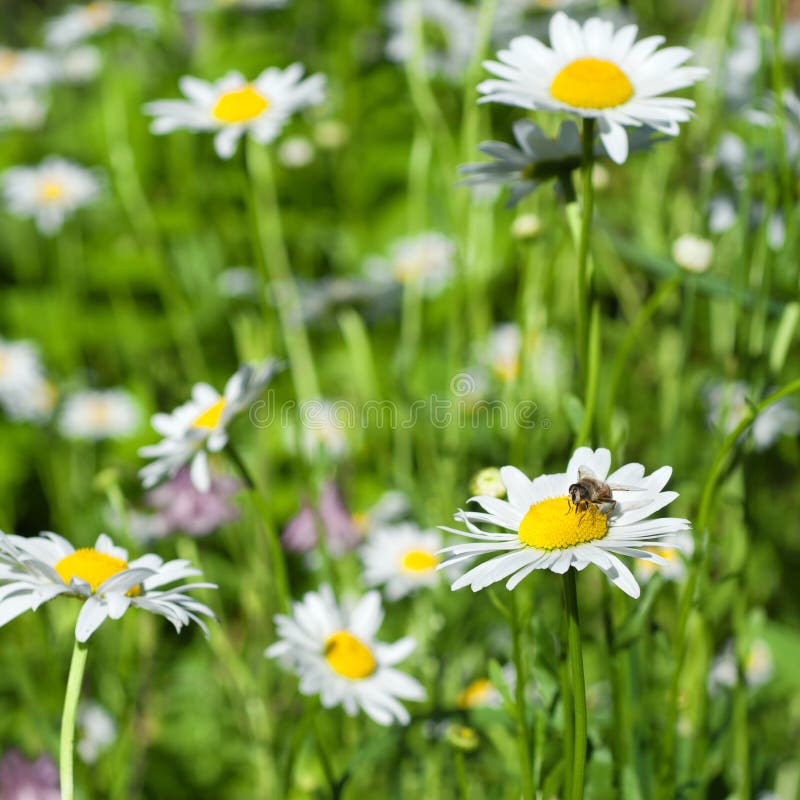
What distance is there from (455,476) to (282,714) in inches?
12.6

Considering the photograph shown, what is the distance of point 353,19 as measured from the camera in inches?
83.1

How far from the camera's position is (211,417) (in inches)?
30.0

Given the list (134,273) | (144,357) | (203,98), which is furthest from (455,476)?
(134,273)

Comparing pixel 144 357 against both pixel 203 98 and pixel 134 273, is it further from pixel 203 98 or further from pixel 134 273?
pixel 203 98

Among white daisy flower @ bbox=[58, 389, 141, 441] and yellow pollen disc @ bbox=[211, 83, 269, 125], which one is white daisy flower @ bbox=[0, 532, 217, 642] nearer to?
yellow pollen disc @ bbox=[211, 83, 269, 125]

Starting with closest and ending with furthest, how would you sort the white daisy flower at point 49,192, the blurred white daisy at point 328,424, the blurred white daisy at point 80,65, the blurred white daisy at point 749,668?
the blurred white daisy at point 749,668
the blurred white daisy at point 328,424
the white daisy flower at point 49,192
the blurred white daisy at point 80,65

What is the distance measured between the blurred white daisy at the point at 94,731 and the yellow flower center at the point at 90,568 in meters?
0.52

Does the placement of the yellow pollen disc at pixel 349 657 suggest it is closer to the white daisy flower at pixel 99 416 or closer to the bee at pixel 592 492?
the bee at pixel 592 492

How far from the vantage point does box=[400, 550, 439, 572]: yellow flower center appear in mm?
1037

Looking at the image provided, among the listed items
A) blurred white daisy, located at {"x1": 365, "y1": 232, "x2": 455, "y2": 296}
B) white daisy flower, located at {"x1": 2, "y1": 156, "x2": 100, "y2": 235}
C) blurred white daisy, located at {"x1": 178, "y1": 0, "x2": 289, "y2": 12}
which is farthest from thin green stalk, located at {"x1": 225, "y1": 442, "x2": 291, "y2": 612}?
blurred white daisy, located at {"x1": 178, "y1": 0, "x2": 289, "y2": 12}

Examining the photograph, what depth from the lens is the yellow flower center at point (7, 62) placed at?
218 cm

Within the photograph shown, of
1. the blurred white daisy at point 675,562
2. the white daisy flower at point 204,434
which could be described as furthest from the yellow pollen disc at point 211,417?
the blurred white daisy at point 675,562

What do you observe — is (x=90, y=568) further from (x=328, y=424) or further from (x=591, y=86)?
(x=328, y=424)

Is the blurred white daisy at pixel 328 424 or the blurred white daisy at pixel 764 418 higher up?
the blurred white daisy at pixel 764 418
